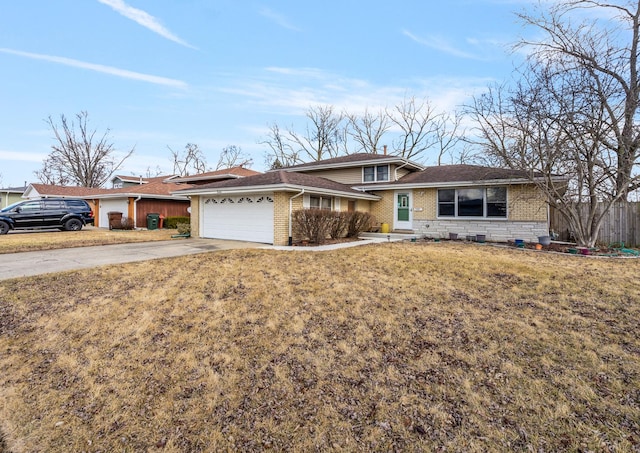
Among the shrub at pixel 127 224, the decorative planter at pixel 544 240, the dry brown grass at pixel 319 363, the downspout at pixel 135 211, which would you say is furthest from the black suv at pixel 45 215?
the decorative planter at pixel 544 240

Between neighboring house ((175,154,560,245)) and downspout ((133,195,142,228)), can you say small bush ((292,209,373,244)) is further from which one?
downspout ((133,195,142,228))

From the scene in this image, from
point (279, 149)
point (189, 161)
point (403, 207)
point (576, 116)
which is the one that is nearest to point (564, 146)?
point (576, 116)

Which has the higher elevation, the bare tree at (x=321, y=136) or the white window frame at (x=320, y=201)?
the bare tree at (x=321, y=136)

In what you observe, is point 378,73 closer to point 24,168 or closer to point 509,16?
point 509,16

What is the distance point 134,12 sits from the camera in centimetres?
1043

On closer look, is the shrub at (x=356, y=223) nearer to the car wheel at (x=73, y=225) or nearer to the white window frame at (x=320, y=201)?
the white window frame at (x=320, y=201)

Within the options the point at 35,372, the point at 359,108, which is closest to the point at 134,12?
the point at 35,372

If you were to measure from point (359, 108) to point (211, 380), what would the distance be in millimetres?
33379

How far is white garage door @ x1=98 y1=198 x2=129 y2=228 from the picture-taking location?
20.6 metres

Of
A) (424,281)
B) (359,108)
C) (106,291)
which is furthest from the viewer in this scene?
(359,108)

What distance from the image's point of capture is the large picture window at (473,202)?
43.5 ft

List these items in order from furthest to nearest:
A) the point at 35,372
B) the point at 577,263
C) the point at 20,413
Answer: the point at 577,263
the point at 35,372
the point at 20,413

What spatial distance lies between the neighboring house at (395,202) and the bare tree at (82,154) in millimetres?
32374

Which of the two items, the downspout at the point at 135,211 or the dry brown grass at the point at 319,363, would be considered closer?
the dry brown grass at the point at 319,363
